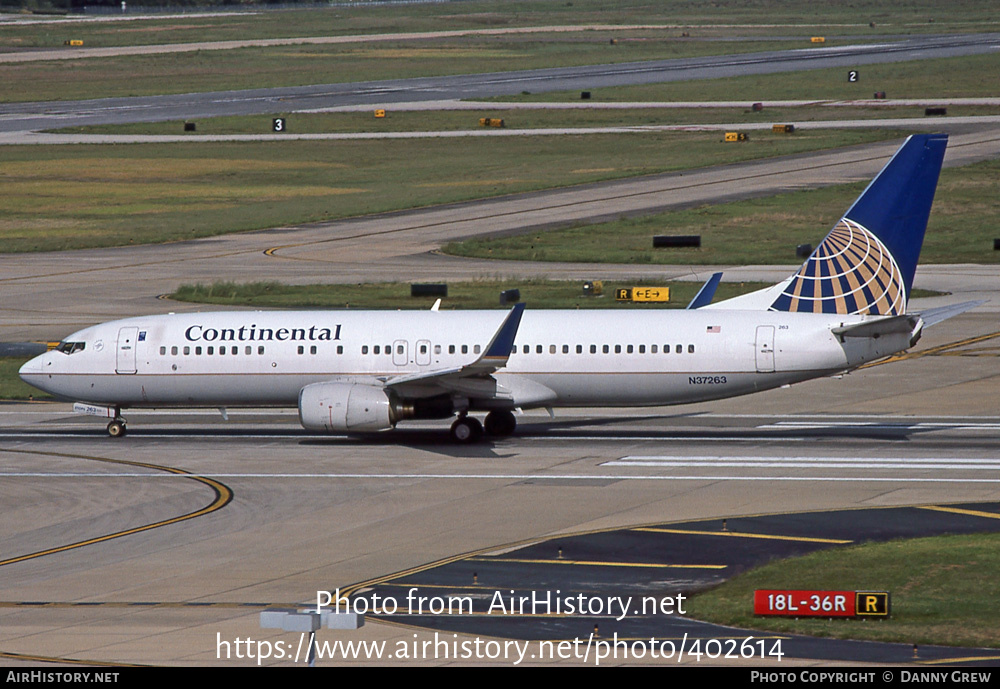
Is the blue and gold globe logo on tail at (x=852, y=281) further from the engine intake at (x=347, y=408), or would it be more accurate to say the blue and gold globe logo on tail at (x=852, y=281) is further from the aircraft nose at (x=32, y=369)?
the aircraft nose at (x=32, y=369)

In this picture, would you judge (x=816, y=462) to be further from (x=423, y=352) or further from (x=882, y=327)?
(x=423, y=352)

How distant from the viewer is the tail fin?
4369cm

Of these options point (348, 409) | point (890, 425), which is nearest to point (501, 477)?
point (348, 409)

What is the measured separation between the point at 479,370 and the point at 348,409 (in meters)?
4.02

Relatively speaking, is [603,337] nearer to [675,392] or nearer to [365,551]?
[675,392]

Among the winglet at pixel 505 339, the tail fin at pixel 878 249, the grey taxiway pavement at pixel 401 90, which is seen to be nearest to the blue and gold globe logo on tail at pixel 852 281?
the tail fin at pixel 878 249

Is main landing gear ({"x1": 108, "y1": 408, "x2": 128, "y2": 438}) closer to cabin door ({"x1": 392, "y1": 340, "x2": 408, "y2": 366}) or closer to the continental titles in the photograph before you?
the continental titles

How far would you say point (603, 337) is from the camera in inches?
1738

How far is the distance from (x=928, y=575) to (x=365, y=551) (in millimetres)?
11763

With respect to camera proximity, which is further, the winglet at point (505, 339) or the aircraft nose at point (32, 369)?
the aircraft nose at point (32, 369)

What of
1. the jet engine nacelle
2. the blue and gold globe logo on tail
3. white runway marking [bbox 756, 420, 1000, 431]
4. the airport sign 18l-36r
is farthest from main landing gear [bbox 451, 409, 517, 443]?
the airport sign 18l-36r

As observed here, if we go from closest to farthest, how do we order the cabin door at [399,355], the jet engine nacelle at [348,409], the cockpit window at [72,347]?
the jet engine nacelle at [348,409] < the cabin door at [399,355] < the cockpit window at [72,347]

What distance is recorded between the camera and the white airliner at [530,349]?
42.8 m

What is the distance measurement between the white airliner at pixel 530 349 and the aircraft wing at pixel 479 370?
44mm
